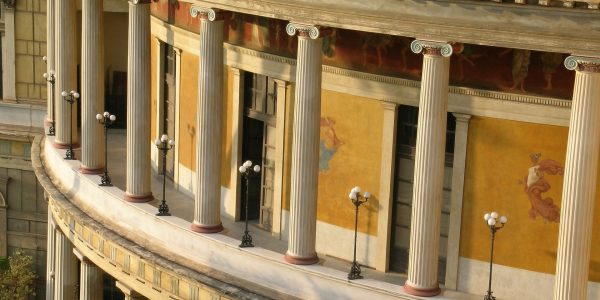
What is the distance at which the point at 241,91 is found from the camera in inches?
1843

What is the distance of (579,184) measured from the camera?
120ft

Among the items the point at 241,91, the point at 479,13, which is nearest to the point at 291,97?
the point at 241,91

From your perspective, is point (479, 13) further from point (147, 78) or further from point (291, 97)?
point (147, 78)

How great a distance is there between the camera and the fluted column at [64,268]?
2175 inches

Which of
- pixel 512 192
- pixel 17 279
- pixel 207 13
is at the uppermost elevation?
pixel 207 13

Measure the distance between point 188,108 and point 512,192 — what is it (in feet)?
45.2

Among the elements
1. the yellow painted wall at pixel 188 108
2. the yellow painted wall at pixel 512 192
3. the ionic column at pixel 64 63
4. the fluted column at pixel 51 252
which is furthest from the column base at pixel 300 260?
the fluted column at pixel 51 252

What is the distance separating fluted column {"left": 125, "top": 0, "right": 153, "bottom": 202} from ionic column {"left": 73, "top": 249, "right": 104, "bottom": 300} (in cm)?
459

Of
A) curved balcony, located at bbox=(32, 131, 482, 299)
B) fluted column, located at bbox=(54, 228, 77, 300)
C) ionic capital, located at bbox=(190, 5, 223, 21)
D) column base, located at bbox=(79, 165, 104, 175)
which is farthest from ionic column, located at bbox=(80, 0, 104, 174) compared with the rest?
ionic capital, located at bbox=(190, 5, 223, 21)

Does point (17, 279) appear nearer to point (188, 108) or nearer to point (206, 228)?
point (188, 108)

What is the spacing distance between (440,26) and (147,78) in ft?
45.7

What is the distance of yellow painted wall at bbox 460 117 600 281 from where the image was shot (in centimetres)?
4009

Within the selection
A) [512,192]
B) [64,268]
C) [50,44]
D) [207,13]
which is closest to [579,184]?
[512,192]

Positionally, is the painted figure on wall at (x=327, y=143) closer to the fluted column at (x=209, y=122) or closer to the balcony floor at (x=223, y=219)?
the balcony floor at (x=223, y=219)
